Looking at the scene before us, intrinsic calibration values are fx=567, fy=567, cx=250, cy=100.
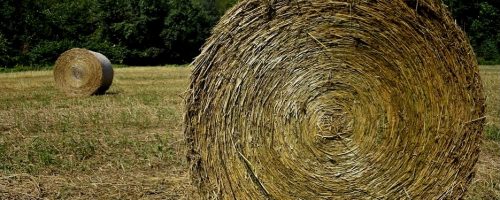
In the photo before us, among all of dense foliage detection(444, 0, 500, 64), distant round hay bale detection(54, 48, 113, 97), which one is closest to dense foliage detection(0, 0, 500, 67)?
dense foliage detection(444, 0, 500, 64)

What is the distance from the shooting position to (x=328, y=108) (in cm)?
423

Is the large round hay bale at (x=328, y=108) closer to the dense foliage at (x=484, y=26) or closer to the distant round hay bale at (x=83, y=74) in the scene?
the distant round hay bale at (x=83, y=74)

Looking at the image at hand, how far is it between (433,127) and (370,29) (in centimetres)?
84

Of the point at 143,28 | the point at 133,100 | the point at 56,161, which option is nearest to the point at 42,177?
the point at 56,161

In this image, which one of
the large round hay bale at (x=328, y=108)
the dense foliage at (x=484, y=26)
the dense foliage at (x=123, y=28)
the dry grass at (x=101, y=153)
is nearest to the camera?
the large round hay bale at (x=328, y=108)

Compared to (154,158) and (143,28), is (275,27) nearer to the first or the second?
(154,158)

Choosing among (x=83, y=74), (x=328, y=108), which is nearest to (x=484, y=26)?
(x=83, y=74)

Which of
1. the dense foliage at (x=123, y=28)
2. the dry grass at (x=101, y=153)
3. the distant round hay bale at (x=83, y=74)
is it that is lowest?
the dry grass at (x=101, y=153)

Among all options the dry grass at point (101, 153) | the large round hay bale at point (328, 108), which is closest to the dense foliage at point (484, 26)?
the dry grass at point (101, 153)

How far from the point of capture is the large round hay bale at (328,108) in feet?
13.1

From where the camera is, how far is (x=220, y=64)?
13.5 feet

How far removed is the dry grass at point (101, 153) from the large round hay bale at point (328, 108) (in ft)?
1.41

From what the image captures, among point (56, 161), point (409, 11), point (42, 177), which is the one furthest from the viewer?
point (56, 161)

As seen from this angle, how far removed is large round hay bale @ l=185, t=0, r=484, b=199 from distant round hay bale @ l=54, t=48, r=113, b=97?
1085cm
